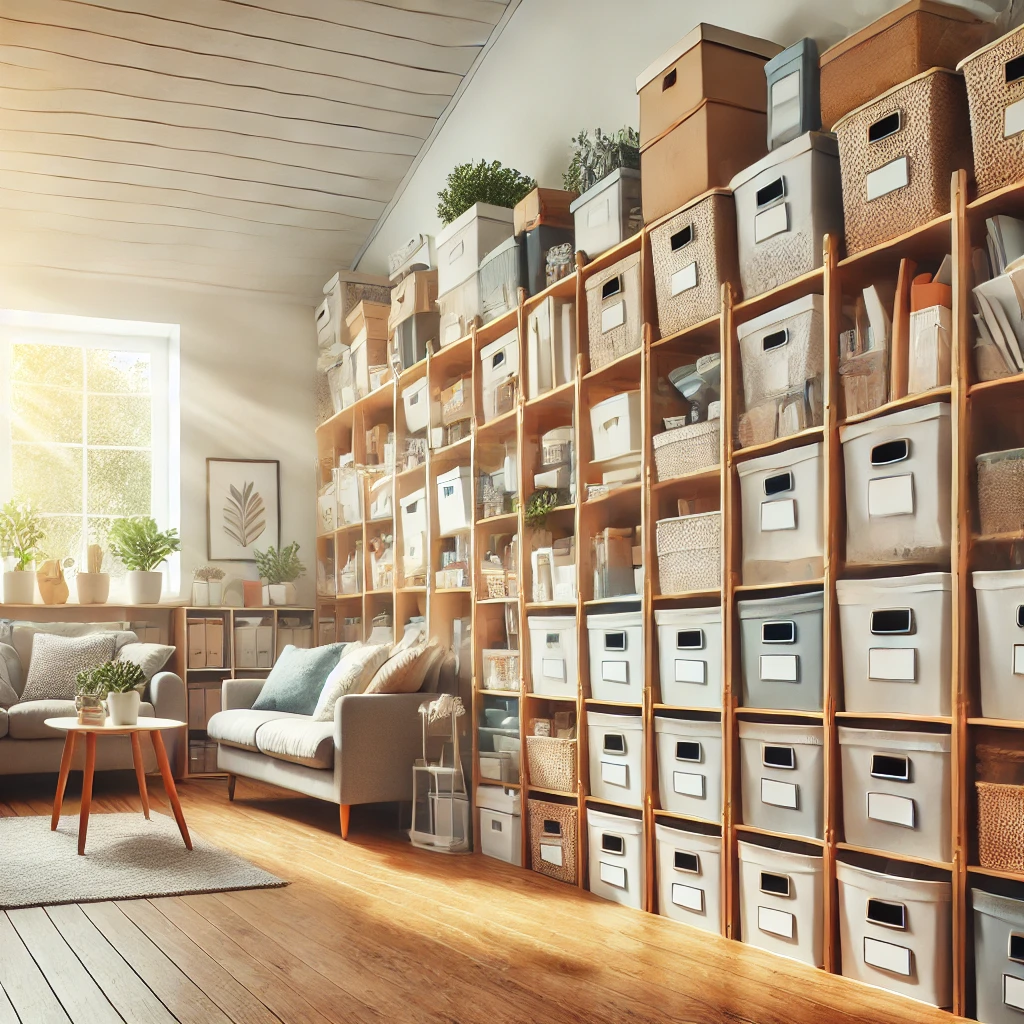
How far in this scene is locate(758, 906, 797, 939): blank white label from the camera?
2.80m

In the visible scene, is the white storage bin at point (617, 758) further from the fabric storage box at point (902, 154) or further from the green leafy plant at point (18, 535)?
the green leafy plant at point (18, 535)

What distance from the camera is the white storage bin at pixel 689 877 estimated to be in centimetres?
308

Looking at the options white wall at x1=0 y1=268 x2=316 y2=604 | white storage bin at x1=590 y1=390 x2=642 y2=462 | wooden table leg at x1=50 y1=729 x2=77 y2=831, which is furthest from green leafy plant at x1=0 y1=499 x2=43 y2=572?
white storage bin at x1=590 y1=390 x2=642 y2=462

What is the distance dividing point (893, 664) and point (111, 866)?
104 inches

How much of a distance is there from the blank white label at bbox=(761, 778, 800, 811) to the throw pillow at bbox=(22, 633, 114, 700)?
3.70 m

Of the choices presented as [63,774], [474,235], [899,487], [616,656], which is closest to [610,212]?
[474,235]

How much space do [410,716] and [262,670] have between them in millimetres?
2153

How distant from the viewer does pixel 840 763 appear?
2721 mm

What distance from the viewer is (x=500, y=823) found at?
4.10 metres

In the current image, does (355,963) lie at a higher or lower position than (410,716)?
lower

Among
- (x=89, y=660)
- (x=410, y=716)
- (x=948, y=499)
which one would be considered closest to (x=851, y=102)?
(x=948, y=499)

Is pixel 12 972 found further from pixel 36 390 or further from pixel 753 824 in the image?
pixel 36 390

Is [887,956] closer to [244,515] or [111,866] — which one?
[111,866]

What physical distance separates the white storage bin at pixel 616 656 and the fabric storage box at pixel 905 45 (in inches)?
62.3
